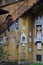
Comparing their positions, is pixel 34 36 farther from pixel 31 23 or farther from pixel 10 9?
pixel 10 9

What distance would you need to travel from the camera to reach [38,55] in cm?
1681

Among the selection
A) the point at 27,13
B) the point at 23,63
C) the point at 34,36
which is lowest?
the point at 23,63

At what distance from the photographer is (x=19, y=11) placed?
1686cm

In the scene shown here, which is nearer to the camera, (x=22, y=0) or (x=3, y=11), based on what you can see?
(x=22, y=0)

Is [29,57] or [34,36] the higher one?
[34,36]

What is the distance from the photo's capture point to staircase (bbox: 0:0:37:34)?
647 inches

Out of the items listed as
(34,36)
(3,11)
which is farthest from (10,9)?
(34,36)

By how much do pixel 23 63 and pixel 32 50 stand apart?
98 cm

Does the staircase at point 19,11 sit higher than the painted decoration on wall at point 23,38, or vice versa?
the staircase at point 19,11

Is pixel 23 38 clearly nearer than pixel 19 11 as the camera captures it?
No

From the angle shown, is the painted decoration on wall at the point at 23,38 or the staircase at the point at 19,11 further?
the painted decoration on wall at the point at 23,38

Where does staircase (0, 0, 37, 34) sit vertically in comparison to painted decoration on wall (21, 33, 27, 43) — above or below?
above

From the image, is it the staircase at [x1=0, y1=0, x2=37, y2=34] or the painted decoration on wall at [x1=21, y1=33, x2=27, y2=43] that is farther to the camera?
the painted decoration on wall at [x1=21, y1=33, x2=27, y2=43]

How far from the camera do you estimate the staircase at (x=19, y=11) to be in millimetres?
16422
